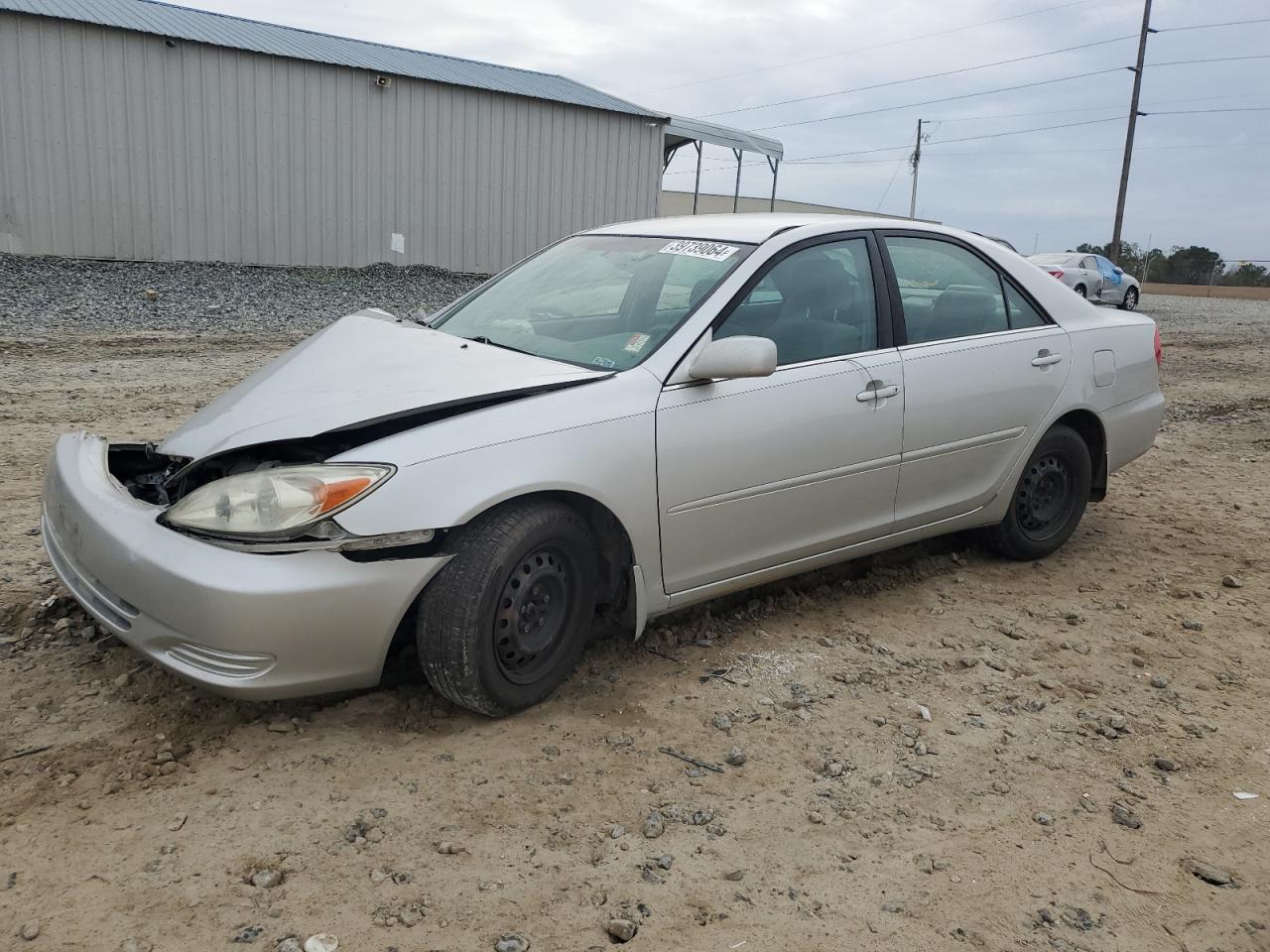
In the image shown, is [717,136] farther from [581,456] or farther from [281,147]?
[581,456]

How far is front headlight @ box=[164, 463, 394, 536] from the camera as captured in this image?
280cm

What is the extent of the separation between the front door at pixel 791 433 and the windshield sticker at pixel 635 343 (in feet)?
0.76

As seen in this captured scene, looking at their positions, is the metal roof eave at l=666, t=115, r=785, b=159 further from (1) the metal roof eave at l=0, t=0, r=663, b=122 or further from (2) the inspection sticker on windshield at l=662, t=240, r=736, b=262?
(2) the inspection sticker on windshield at l=662, t=240, r=736, b=262

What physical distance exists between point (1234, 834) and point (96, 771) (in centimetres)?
309

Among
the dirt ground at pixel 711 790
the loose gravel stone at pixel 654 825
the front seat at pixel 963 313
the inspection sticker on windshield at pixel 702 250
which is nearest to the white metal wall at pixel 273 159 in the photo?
the dirt ground at pixel 711 790

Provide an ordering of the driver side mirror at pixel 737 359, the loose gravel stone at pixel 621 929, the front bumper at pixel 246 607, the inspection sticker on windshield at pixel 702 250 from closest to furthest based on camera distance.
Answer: the loose gravel stone at pixel 621 929
the front bumper at pixel 246 607
the driver side mirror at pixel 737 359
the inspection sticker on windshield at pixel 702 250

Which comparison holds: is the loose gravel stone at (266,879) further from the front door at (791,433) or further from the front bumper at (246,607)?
the front door at (791,433)

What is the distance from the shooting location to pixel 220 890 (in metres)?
2.38

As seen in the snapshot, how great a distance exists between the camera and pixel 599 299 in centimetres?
397

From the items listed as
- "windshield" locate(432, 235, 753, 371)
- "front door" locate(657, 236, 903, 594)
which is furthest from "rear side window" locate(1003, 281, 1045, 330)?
"windshield" locate(432, 235, 753, 371)

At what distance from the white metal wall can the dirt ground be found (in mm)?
13351

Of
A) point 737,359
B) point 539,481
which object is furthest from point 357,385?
point 737,359

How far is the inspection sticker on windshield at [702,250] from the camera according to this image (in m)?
3.88

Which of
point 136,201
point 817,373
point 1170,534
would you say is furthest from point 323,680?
point 136,201
